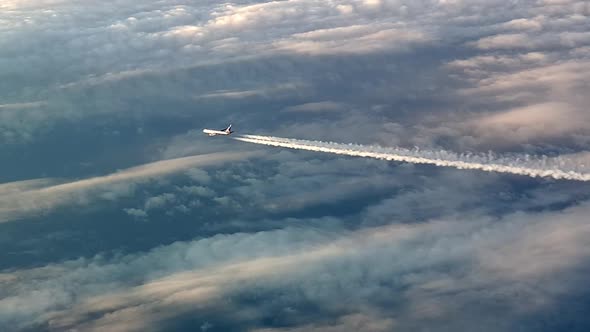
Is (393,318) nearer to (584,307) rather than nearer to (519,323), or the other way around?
(519,323)

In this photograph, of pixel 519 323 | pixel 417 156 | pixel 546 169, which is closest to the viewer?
pixel 546 169

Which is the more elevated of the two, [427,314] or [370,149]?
[370,149]

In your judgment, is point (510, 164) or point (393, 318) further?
point (393, 318)

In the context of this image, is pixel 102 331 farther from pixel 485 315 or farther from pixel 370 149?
pixel 485 315

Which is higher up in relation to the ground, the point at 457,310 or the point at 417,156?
the point at 417,156

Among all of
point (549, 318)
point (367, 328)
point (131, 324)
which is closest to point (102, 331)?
point (131, 324)

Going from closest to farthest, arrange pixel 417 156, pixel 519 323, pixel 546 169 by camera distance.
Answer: pixel 546 169 < pixel 417 156 < pixel 519 323

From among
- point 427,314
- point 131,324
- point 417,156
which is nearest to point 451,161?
point 417,156

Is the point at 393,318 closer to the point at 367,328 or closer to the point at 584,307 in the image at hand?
the point at 367,328

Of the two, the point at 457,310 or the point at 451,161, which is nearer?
the point at 451,161
